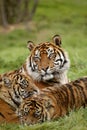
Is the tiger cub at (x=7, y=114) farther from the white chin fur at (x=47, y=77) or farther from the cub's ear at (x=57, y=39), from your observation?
the cub's ear at (x=57, y=39)

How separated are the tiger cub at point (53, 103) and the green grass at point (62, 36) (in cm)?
13

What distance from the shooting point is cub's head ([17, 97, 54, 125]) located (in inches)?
246

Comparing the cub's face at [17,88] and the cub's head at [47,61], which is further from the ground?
the cub's head at [47,61]

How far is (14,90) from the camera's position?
6996 millimetres

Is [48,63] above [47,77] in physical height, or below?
above

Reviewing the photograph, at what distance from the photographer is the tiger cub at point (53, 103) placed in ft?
20.6

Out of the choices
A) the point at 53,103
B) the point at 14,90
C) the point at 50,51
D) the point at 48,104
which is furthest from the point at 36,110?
the point at 50,51

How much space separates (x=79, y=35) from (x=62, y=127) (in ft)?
56.4

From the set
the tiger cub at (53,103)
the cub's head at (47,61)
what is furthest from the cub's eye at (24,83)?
the cub's head at (47,61)

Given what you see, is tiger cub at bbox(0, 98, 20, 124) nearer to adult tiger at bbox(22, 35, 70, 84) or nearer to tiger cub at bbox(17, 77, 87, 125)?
tiger cub at bbox(17, 77, 87, 125)

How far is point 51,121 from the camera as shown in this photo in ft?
20.8

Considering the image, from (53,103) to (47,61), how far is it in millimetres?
1404

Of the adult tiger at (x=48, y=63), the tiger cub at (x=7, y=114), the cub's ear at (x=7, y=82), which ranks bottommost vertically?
the tiger cub at (x=7, y=114)

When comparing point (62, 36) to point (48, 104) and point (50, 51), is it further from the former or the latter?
point (48, 104)
